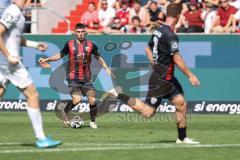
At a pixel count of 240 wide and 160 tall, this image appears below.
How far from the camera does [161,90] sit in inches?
538

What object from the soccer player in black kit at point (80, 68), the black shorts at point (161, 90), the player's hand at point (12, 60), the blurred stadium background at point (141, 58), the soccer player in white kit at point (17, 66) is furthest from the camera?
the blurred stadium background at point (141, 58)

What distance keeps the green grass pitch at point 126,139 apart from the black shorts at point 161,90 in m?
0.73

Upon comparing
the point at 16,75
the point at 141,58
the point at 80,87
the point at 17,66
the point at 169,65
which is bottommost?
the point at 141,58

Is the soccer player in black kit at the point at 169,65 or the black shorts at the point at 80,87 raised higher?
the soccer player in black kit at the point at 169,65

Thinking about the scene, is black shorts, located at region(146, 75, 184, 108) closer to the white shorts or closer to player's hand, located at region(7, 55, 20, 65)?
the white shorts

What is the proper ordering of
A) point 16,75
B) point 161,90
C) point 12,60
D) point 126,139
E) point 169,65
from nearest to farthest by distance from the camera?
point 12,60 < point 16,75 < point 161,90 < point 169,65 < point 126,139

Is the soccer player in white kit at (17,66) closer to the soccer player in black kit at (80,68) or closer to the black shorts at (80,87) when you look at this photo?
the soccer player in black kit at (80,68)

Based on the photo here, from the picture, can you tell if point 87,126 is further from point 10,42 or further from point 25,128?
point 10,42

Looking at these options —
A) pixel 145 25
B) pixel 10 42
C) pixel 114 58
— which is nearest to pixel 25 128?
pixel 10 42

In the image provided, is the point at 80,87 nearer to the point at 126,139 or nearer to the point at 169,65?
the point at 126,139

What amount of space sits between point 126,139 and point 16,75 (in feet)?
10.5

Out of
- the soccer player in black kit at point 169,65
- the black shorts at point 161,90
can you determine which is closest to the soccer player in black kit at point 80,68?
the black shorts at point 161,90

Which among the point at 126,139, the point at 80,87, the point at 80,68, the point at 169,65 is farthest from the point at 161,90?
the point at 80,68

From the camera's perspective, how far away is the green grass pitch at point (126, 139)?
1196cm
